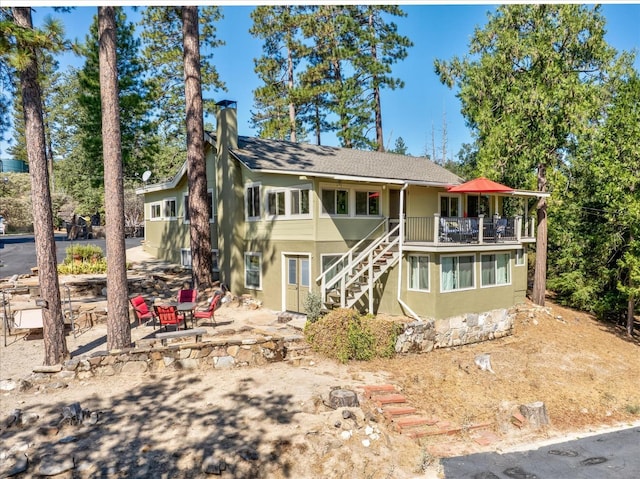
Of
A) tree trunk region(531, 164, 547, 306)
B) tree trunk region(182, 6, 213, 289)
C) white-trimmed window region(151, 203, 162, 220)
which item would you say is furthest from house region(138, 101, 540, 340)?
white-trimmed window region(151, 203, 162, 220)

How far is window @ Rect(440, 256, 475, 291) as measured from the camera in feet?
50.3

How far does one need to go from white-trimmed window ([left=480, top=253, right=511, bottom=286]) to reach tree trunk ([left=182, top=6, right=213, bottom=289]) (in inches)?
436

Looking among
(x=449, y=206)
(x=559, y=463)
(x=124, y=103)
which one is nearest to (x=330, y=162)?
(x=449, y=206)

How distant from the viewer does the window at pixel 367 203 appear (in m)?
16.7

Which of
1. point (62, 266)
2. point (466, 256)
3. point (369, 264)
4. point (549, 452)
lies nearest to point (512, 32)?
point (466, 256)

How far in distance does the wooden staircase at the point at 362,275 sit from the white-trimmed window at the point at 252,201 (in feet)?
14.4

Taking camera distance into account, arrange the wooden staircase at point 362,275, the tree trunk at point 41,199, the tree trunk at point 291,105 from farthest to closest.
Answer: the tree trunk at point 291,105, the wooden staircase at point 362,275, the tree trunk at point 41,199

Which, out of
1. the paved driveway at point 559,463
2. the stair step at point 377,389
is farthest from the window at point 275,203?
the paved driveway at point 559,463

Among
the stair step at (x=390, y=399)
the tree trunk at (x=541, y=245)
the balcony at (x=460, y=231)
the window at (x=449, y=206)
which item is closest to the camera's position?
the stair step at (x=390, y=399)

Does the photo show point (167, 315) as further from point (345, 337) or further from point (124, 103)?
point (124, 103)

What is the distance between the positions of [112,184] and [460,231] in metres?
11.7

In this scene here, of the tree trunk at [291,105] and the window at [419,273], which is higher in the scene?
the tree trunk at [291,105]

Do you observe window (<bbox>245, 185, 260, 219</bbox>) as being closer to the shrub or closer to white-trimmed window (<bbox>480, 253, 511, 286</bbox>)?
the shrub

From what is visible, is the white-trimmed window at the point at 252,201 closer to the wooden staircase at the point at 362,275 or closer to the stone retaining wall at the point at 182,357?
the wooden staircase at the point at 362,275
